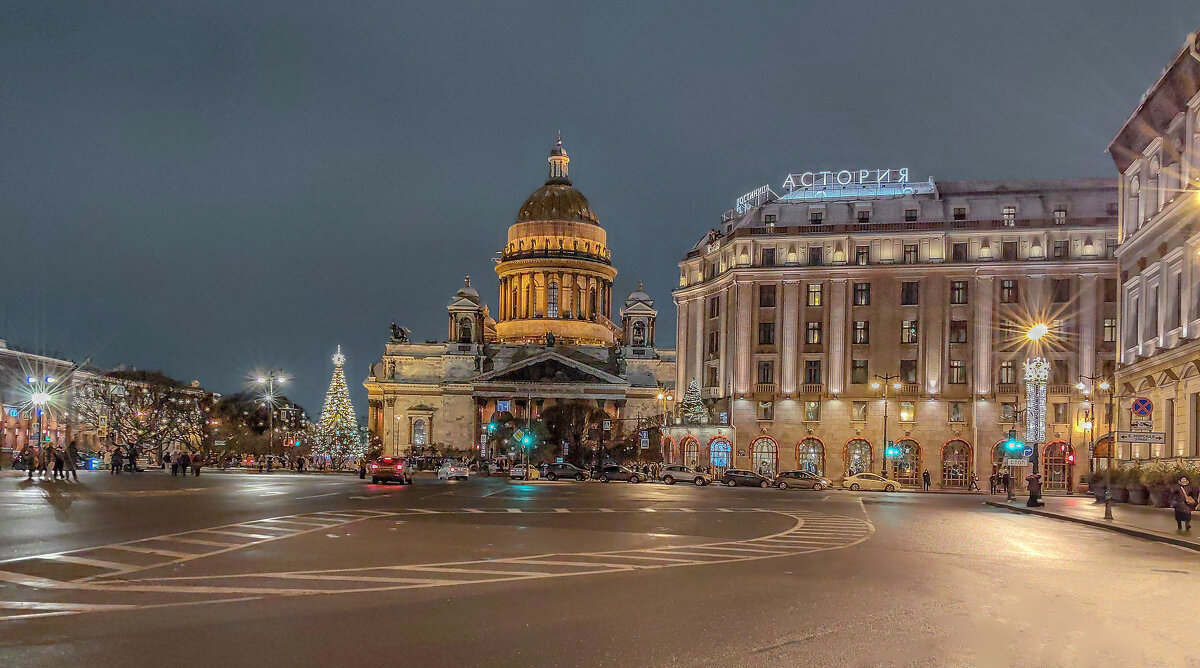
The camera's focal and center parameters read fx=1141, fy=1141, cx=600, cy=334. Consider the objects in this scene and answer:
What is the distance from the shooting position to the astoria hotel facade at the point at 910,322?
3009 inches

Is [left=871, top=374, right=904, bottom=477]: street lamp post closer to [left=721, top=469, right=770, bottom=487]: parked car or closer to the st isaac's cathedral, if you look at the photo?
[left=721, top=469, right=770, bottom=487]: parked car

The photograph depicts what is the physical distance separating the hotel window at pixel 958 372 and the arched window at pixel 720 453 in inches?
633

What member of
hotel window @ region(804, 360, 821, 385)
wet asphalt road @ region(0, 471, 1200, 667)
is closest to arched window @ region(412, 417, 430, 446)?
hotel window @ region(804, 360, 821, 385)

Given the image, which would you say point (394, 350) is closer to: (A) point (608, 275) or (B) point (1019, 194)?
(A) point (608, 275)

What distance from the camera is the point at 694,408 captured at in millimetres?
83312

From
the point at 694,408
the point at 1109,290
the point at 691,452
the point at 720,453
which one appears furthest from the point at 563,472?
the point at 1109,290

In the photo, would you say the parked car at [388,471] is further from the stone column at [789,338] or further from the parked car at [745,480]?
the stone column at [789,338]

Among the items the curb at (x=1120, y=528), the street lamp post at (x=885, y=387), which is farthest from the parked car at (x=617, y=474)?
the curb at (x=1120, y=528)

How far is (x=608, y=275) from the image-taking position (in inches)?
6201

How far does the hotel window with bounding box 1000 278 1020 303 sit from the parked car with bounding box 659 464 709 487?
24.9 m

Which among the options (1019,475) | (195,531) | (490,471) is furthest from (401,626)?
(490,471)

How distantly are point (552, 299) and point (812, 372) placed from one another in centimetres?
7473

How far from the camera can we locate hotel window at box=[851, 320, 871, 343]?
80438mm

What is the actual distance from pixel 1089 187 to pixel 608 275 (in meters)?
83.2
